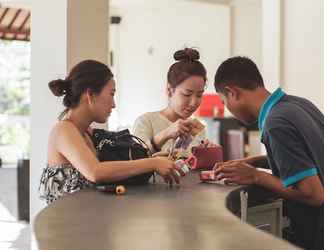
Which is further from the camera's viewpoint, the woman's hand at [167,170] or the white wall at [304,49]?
the white wall at [304,49]

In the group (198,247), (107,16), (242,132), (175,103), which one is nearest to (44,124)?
(107,16)

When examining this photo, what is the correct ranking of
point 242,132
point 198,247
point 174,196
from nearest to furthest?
point 198,247
point 174,196
point 242,132

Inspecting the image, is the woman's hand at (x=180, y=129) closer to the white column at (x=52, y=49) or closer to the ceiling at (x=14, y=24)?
the white column at (x=52, y=49)

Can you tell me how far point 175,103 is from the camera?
2.67 metres

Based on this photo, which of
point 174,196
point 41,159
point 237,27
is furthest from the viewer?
point 237,27

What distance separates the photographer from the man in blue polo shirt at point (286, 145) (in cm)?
165

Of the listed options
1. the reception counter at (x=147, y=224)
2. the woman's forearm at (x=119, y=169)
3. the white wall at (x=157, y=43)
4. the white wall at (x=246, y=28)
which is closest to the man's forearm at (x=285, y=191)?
the reception counter at (x=147, y=224)

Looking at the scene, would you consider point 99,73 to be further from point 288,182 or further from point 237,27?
point 237,27

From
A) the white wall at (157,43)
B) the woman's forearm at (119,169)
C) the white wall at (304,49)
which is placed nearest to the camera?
the woman's forearm at (119,169)

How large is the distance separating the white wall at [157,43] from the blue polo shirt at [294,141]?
6.31 meters

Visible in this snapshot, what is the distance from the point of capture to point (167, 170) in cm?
185

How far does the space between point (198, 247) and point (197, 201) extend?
54 cm

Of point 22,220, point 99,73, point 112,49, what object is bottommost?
point 22,220

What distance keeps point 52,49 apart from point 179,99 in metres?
1.18
